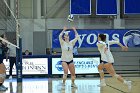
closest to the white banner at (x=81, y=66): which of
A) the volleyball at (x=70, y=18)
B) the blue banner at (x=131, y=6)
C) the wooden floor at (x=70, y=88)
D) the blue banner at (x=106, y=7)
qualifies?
the volleyball at (x=70, y=18)

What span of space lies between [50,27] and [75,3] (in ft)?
8.10

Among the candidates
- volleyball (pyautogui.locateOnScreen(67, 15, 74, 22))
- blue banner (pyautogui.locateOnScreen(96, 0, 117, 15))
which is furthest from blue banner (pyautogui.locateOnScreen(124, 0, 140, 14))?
volleyball (pyautogui.locateOnScreen(67, 15, 74, 22))

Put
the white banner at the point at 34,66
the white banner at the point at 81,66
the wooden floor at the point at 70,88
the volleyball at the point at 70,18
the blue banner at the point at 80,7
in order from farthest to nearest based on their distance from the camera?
the blue banner at the point at 80,7, the volleyball at the point at 70,18, the white banner at the point at 81,66, the white banner at the point at 34,66, the wooden floor at the point at 70,88

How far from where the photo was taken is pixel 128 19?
25.2m

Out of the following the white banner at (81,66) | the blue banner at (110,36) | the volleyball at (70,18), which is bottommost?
the white banner at (81,66)

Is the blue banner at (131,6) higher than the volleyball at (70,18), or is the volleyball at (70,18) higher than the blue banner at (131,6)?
the blue banner at (131,6)

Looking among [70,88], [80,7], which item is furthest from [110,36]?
[70,88]

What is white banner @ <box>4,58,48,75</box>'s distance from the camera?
19.4m

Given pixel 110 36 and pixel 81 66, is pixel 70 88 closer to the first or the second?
pixel 81 66

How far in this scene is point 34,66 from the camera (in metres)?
19.4

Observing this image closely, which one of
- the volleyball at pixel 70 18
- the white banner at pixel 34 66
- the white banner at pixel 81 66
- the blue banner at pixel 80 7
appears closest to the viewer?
the white banner at pixel 34 66

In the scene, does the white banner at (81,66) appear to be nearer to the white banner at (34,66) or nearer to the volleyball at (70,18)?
the white banner at (34,66)

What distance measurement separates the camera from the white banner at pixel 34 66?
19438 millimetres

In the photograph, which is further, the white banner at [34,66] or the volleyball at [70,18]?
the volleyball at [70,18]
